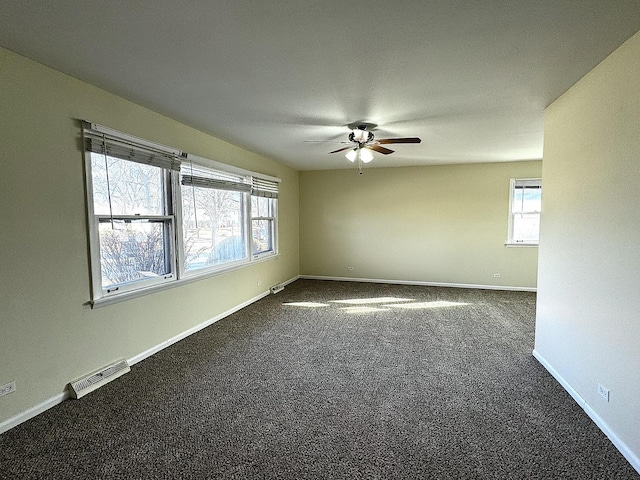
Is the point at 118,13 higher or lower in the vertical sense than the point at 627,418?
higher

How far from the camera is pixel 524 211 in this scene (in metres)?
5.93

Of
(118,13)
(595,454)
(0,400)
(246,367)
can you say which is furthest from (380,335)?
(118,13)

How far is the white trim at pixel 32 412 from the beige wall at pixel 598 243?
3.79 metres

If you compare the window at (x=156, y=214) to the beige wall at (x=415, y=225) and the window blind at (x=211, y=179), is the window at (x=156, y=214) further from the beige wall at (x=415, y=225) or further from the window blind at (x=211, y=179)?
the beige wall at (x=415, y=225)

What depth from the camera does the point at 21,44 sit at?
1975 millimetres

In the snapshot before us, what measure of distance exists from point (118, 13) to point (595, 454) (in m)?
3.63

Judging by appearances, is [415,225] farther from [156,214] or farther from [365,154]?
[156,214]

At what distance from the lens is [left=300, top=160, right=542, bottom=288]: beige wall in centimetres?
600

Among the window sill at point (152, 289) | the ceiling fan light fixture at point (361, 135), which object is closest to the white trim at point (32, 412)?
the window sill at point (152, 289)

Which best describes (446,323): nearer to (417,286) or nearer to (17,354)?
(417,286)

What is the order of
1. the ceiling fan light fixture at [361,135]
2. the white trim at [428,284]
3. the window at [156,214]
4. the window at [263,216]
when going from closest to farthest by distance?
1. the window at [156,214]
2. the ceiling fan light fixture at [361,135]
3. the window at [263,216]
4. the white trim at [428,284]

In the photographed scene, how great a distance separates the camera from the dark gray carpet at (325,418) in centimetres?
181

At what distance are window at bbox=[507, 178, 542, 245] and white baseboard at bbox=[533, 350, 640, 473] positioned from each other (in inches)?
143

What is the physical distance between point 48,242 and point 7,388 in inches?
39.2
